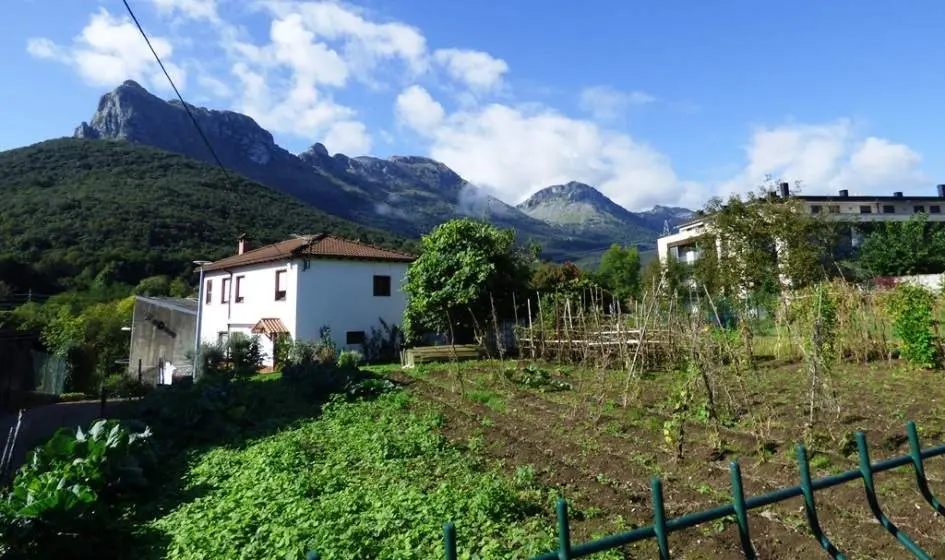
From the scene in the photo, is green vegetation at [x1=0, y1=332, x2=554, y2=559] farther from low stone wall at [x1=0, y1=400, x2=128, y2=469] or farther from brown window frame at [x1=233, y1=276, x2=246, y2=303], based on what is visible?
brown window frame at [x1=233, y1=276, x2=246, y2=303]

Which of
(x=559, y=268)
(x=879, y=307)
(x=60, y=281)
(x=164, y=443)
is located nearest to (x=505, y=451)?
(x=164, y=443)

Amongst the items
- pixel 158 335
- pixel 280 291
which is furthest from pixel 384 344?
pixel 158 335

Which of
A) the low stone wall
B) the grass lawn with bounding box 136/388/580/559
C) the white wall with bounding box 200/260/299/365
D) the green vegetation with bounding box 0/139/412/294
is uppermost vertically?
the green vegetation with bounding box 0/139/412/294

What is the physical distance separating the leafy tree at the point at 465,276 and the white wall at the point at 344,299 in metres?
2.88

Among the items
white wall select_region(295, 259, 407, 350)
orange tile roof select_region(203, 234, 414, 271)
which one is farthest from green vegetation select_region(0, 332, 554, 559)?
orange tile roof select_region(203, 234, 414, 271)

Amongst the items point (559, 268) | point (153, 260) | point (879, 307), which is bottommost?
point (879, 307)

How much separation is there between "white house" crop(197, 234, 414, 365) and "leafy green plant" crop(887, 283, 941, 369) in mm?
17406

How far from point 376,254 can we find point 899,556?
22.1m

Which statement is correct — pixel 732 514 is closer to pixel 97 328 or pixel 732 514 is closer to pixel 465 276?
pixel 465 276

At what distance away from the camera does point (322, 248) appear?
76.5ft

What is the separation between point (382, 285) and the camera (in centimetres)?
2405

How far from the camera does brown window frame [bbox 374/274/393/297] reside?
23.8 m

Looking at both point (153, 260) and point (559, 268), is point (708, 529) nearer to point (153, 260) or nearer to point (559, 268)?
point (559, 268)

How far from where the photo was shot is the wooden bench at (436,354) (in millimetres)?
A: 17969
